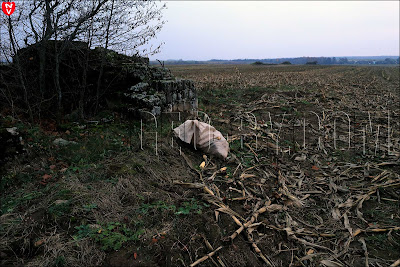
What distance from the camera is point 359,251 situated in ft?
10.6

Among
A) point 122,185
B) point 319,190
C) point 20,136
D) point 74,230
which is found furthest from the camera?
point 319,190

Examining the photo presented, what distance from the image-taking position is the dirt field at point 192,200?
2764 mm

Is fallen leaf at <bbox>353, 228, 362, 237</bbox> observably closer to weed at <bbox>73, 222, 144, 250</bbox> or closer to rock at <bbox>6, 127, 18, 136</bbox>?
weed at <bbox>73, 222, 144, 250</bbox>

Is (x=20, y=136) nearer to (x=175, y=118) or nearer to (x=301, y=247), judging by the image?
(x=175, y=118)

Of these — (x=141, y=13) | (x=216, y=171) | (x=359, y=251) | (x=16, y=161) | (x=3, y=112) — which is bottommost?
(x=359, y=251)

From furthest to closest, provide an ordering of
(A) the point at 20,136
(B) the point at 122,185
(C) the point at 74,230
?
(A) the point at 20,136 → (B) the point at 122,185 → (C) the point at 74,230

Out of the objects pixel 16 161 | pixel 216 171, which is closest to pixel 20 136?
pixel 16 161

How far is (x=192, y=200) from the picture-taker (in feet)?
12.3

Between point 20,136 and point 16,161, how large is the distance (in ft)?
1.71

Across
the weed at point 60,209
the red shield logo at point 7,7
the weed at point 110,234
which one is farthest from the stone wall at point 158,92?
the weed at point 110,234

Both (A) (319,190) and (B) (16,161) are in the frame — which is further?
(A) (319,190)

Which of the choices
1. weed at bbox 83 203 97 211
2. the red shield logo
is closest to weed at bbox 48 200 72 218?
weed at bbox 83 203 97 211

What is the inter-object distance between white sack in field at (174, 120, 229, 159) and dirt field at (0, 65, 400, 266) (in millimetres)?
206

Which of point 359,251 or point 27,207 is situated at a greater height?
point 27,207
